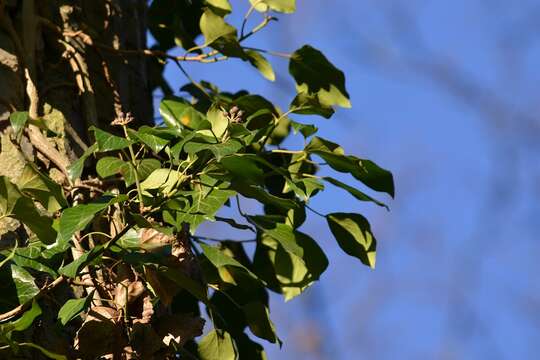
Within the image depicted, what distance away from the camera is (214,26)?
1385 millimetres

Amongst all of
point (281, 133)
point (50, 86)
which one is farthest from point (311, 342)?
point (50, 86)

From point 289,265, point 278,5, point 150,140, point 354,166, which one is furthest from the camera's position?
point 278,5

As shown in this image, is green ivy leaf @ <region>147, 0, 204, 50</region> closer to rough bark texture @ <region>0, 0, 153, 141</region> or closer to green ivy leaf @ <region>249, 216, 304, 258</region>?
rough bark texture @ <region>0, 0, 153, 141</region>

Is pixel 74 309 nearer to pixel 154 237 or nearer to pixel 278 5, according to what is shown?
pixel 154 237

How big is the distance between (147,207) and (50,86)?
366 mm

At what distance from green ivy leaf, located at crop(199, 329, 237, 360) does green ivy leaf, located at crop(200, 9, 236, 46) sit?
41 centimetres

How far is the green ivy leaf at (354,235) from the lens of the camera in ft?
4.22

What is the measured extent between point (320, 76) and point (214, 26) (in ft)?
0.59

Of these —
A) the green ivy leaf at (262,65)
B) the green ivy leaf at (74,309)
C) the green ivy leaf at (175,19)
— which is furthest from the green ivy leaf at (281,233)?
the green ivy leaf at (175,19)

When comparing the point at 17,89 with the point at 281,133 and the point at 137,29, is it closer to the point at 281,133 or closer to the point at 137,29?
the point at 137,29

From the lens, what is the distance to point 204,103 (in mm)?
1551

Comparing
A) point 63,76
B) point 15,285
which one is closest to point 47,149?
point 63,76

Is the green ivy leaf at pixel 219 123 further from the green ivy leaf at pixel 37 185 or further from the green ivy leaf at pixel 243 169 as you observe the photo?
the green ivy leaf at pixel 37 185

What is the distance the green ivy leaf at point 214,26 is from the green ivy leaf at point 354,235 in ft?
0.96
